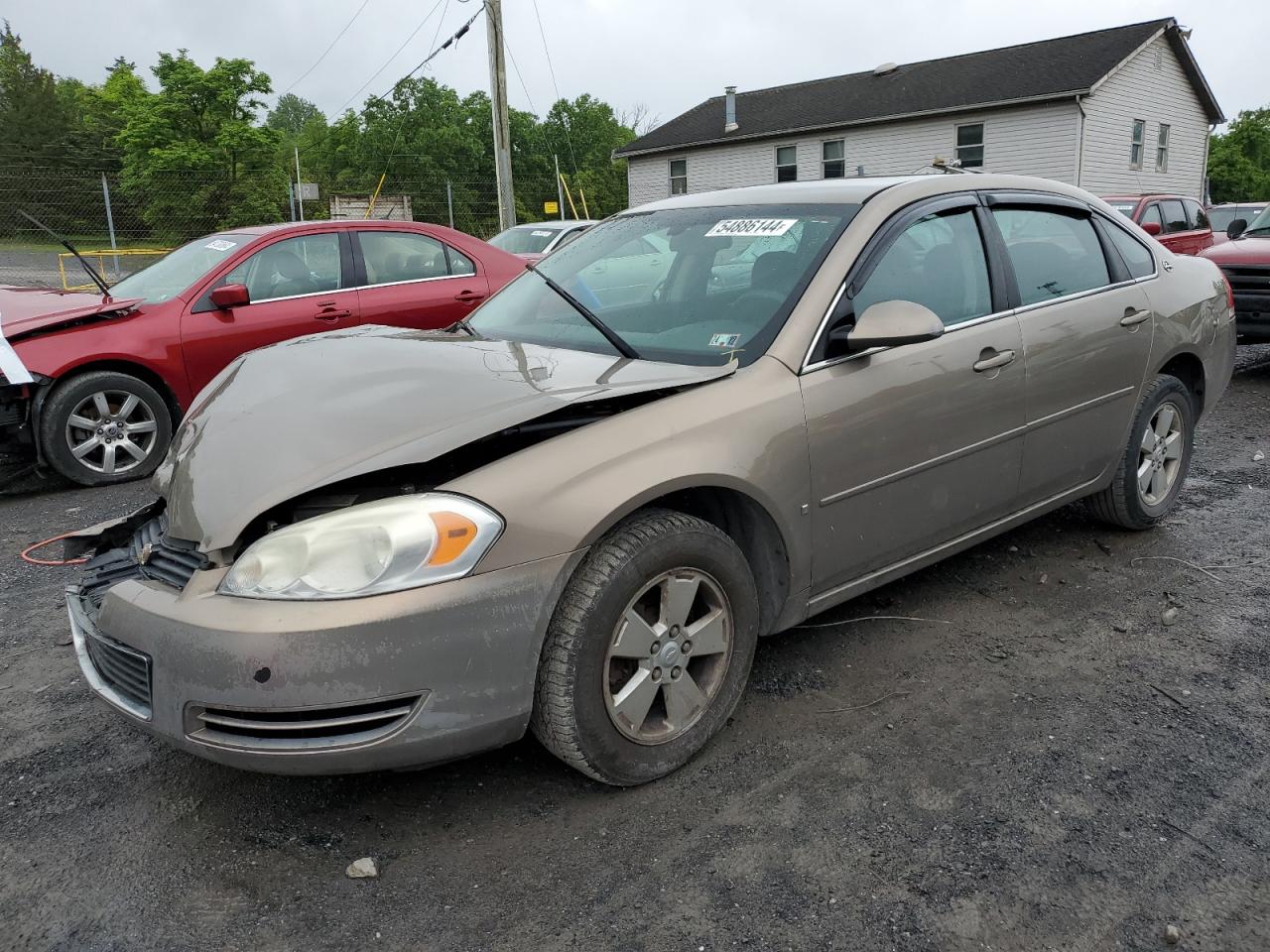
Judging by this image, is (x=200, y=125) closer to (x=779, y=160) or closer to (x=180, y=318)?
(x=779, y=160)

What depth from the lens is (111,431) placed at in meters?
6.15

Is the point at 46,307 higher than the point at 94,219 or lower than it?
lower

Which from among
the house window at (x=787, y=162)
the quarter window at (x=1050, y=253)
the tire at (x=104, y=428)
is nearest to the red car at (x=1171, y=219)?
the quarter window at (x=1050, y=253)

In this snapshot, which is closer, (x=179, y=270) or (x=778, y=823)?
(x=778, y=823)

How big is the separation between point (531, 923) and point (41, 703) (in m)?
2.04

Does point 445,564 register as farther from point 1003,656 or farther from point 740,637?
point 1003,656

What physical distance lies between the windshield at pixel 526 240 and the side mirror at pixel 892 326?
11675mm

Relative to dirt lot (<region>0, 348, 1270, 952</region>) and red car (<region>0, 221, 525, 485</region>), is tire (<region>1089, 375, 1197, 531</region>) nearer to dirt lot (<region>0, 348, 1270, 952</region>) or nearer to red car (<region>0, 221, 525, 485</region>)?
dirt lot (<region>0, 348, 1270, 952</region>)

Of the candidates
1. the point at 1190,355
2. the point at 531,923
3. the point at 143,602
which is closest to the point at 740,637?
the point at 531,923

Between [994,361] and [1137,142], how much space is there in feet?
96.6

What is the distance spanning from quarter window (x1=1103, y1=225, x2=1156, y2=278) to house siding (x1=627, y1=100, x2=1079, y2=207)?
20.4 metres

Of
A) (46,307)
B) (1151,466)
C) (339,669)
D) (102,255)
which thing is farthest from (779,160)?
(339,669)

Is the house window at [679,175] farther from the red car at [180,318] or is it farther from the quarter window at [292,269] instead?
the quarter window at [292,269]

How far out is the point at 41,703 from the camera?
3.31 metres
